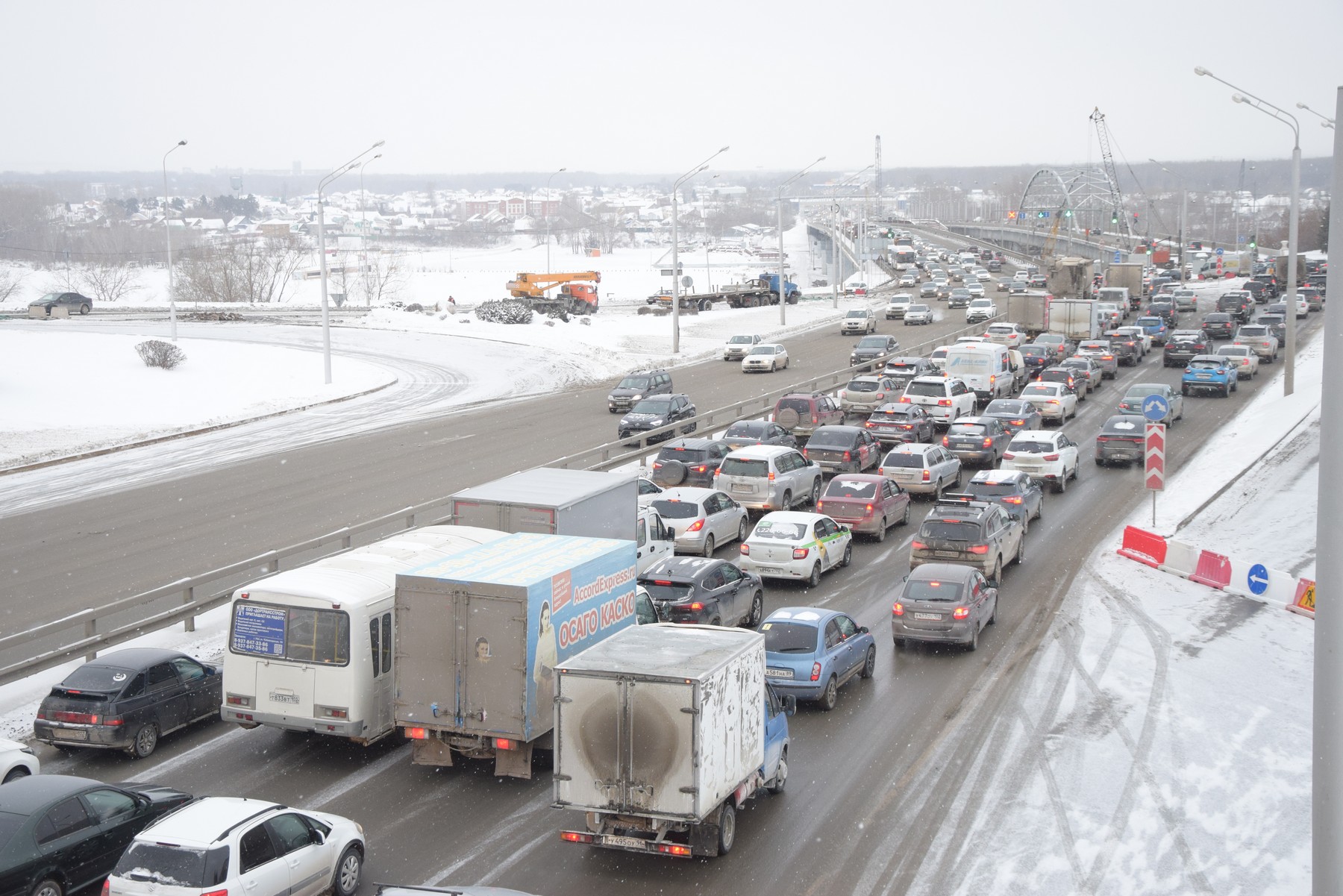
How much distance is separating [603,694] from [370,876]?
287 cm

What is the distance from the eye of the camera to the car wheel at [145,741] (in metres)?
15.4

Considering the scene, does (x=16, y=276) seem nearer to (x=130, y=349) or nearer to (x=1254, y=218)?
(x=130, y=349)

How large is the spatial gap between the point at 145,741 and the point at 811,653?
842cm

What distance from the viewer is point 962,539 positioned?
22.3 meters

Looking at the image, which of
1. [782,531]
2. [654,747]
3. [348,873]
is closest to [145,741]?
→ [348,873]

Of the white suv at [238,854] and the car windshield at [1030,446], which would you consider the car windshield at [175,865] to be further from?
the car windshield at [1030,446]

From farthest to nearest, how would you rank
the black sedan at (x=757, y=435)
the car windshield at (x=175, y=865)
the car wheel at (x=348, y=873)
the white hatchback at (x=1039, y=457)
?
the black sedan at (x=757, y=435)
the white hatchback at (x=1039, y=457)
the car wheel at (x=348, y=873)
the car windshield at (x=175, y=865)

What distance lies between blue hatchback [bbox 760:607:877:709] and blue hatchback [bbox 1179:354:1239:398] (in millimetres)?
30507

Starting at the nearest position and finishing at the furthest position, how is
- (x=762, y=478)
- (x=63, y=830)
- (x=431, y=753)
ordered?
(x=63, y=830), (x=431, y=753), (x=762, y=478)

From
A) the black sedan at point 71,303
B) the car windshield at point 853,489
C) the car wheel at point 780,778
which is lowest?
the car wheel at point 780,778

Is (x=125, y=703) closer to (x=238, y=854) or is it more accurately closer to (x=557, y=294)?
(x=238, y=854)

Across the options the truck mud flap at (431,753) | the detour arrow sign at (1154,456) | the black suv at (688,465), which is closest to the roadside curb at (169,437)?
the black suv at (688,465)

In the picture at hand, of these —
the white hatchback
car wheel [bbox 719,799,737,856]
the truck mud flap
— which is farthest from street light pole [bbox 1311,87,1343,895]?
the white hatchback

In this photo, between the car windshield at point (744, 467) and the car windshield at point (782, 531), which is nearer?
the car windshield at point (782, 531)
